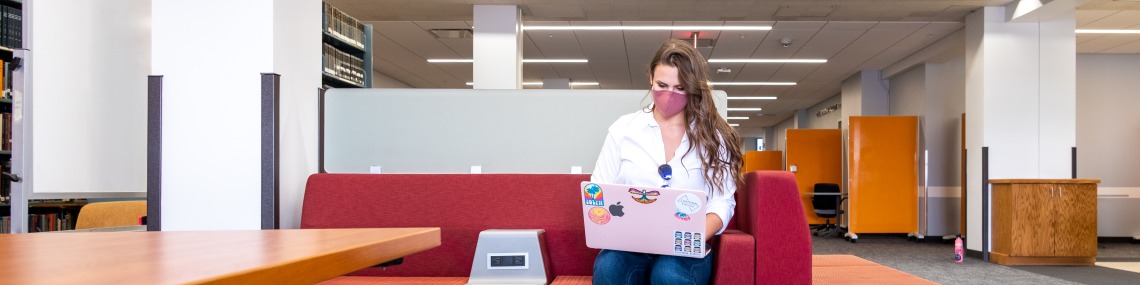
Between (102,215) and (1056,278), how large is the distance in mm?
6474

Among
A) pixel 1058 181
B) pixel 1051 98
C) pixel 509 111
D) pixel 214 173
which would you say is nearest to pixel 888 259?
pixel 1058 181

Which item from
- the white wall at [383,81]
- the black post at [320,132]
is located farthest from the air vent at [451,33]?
the black post at [320,132]

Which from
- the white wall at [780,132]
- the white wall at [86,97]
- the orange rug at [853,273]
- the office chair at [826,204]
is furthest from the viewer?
the white wall at [780,132]

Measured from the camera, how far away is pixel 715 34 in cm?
919

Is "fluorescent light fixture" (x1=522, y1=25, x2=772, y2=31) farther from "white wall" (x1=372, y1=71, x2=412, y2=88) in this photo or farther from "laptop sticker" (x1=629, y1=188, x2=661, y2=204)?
"laptop sticker" (x1=629, y1=188, x2=661, y2=204)

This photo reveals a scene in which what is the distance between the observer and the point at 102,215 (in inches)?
162

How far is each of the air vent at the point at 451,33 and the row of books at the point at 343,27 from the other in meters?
3.53

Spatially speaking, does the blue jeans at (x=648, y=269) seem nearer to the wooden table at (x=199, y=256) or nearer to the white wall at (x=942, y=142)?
the wooden table at (x=199, y=256)

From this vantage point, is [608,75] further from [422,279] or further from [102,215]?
[422,279]

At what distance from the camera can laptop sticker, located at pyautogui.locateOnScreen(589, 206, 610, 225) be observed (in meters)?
2.08

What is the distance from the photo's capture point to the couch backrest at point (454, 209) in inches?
108

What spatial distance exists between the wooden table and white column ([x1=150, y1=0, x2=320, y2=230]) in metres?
1.77

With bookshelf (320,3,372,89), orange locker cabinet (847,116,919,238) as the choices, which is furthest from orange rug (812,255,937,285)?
orange locker cabinet (847,116,919,238)

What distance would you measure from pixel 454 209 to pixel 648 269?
2.87 ft
